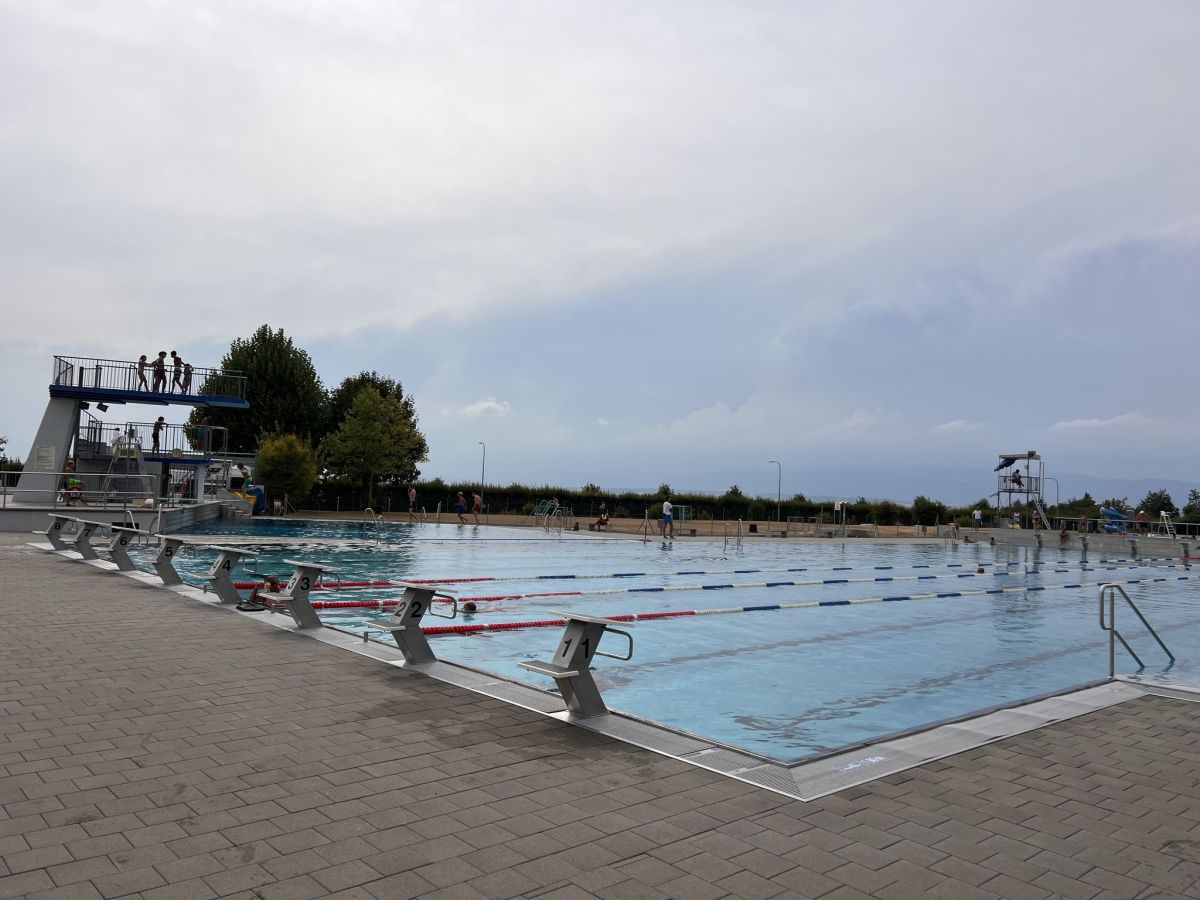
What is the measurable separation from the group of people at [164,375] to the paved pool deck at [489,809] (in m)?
24.5

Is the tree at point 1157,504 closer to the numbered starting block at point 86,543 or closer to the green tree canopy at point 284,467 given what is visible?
the green tree canopy at point 284,467

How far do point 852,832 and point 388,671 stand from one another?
12.9 feet

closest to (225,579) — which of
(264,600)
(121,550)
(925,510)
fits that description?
(264,600)

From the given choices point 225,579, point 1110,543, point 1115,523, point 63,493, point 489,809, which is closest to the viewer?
point 489,809

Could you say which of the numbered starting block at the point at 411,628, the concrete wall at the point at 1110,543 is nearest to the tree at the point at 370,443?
the concrete wall at the point at 1110,543

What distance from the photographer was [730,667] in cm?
847

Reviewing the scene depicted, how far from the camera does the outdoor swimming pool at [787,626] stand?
23.1ft

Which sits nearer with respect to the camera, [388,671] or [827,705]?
[388,671]

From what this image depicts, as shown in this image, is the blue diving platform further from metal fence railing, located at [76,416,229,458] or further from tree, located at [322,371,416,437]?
tree, located at [322,371,416,437]

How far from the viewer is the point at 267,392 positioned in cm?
4684

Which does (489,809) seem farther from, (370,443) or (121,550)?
(370,443)

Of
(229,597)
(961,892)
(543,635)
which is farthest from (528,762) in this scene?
(229,597)

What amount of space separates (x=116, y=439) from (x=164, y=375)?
2.61 metres

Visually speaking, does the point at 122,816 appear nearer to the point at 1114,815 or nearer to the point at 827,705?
the point at 1114,815
